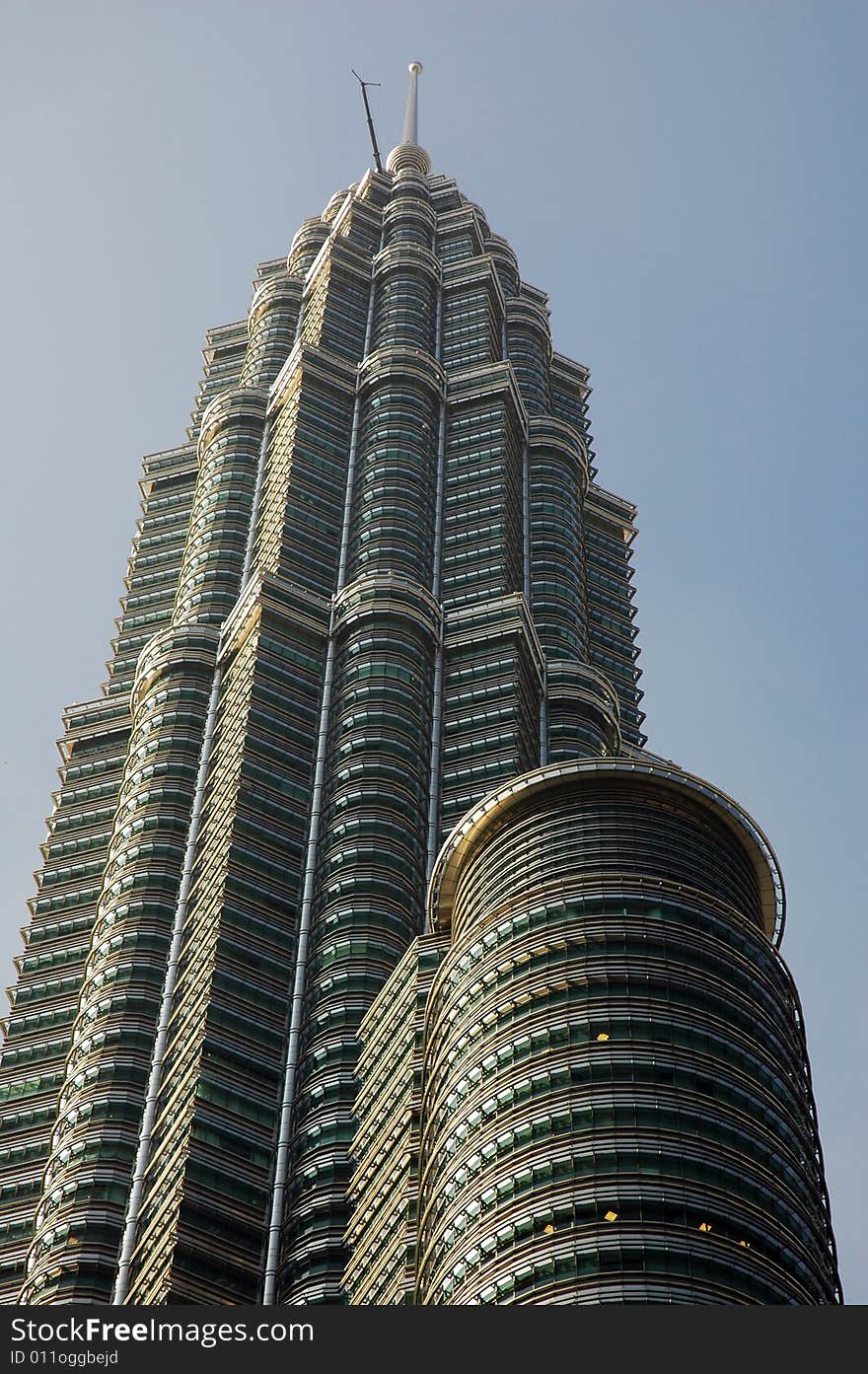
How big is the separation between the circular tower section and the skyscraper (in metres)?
0.21

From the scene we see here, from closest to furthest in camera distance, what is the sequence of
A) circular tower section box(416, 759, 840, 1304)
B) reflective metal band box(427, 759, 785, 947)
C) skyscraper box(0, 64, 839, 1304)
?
circular tower section box(416, 759, 840, 1304) → skyscraper box(0, 64, 839, 1304) → reflective metal band box(427, 759, 785, 947)

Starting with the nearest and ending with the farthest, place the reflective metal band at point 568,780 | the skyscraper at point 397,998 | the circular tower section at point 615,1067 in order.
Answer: the circular tower section at point 615,1067
the skyscraper at point 397,998
the reflective metal band at point 568,780

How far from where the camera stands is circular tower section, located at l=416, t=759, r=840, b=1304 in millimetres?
104125

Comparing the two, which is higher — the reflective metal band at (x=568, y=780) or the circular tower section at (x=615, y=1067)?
the reflective metal band at (x=568, y=780)

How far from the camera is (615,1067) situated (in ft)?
366

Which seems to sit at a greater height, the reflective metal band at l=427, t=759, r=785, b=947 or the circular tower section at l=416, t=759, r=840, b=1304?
the reflective metal band at l=427, t=759, r=785, b=947

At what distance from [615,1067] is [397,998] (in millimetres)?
28676

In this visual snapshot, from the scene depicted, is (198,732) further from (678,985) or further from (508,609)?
(678,985)

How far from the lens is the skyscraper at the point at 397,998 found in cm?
10838

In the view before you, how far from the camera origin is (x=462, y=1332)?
80.9m

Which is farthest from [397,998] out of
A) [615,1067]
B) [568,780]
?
[615,1067]

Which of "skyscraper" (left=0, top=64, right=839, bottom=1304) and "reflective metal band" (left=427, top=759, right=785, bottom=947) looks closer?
"skyscraper" (left=0, top=64, right=839, bottom=1304)

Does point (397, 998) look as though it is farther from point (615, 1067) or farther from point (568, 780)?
point (615, 1067)

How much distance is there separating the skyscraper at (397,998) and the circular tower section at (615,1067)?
0.21 m
